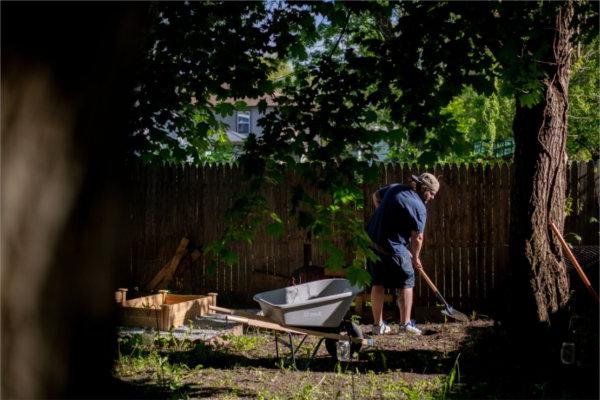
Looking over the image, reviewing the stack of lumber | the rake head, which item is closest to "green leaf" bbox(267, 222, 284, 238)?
the rake head

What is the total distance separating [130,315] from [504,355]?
446 cm

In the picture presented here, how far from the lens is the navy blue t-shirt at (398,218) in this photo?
638 cm

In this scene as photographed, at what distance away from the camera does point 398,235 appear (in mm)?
6559

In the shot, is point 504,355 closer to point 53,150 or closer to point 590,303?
point 590,303

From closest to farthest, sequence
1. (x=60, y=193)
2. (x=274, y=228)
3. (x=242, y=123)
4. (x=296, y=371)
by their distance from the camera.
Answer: (x=60, y=193), (x=274, y=228), (x=296, y=371), (x=242, y=123)

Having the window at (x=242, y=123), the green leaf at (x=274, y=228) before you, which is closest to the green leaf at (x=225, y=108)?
the green leaf at (x=274, y=228)

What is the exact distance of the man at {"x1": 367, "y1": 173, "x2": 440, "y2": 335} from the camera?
641 centimetres

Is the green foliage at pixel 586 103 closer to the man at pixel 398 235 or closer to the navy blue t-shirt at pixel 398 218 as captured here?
the man at pixel 398 235

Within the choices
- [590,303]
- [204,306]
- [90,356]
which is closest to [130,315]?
[204,306]

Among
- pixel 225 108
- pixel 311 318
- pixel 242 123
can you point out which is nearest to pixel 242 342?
pixel 311 318

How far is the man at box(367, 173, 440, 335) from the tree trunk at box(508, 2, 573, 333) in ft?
3.96

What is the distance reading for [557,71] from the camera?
5.42 m

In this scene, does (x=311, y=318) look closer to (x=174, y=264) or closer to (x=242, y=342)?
(x=242, y=342)

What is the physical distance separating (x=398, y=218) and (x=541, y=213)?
157 centimetres
